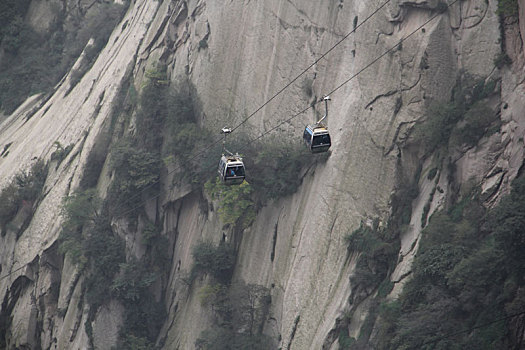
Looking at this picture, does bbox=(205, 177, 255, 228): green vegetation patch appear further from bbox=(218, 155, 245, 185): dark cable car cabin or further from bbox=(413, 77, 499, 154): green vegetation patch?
bbox=(413, 77, 499, 154): green vegetation patch

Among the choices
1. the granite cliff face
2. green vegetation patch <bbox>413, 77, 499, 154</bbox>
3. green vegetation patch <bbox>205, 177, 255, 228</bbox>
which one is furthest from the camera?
green vegetation patch <bbox>205, 177, 255, 228</bbox>

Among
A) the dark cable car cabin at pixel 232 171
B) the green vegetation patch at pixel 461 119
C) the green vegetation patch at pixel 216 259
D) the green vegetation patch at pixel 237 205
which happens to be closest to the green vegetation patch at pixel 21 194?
the green vegetation patch at pixel 216 259

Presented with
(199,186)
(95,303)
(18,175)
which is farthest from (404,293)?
(18,175)

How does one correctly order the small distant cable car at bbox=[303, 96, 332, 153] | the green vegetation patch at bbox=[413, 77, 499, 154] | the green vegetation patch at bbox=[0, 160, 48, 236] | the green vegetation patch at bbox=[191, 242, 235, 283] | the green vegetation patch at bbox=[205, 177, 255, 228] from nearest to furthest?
1. the small distant cable car at bbox=[303, 96, 332, 153]
2. the green vegetation patch at bbox=[413, 77, 499, 154]
3. the green vegetation patch at bbox=[205, 177, 255, 228]
4. the green vegetation patch at bbox=[191, 242, 235, 283]
5. the green vegetation patch at bbox=[0, 160, 48, 236]

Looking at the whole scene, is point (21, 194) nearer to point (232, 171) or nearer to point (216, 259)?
point (216, 259)

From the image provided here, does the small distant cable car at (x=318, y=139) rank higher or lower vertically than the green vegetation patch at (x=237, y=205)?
lower

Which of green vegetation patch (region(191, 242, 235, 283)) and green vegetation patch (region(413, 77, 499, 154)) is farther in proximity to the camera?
green vegetation patch (region(191, 242, 235, 283))

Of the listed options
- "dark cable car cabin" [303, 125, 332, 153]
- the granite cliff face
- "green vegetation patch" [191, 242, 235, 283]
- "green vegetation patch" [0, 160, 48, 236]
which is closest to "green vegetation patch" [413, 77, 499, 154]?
the granite cliff face

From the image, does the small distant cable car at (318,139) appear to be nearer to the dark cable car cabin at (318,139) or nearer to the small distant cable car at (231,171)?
the dark cable car cabin at (318,139)
